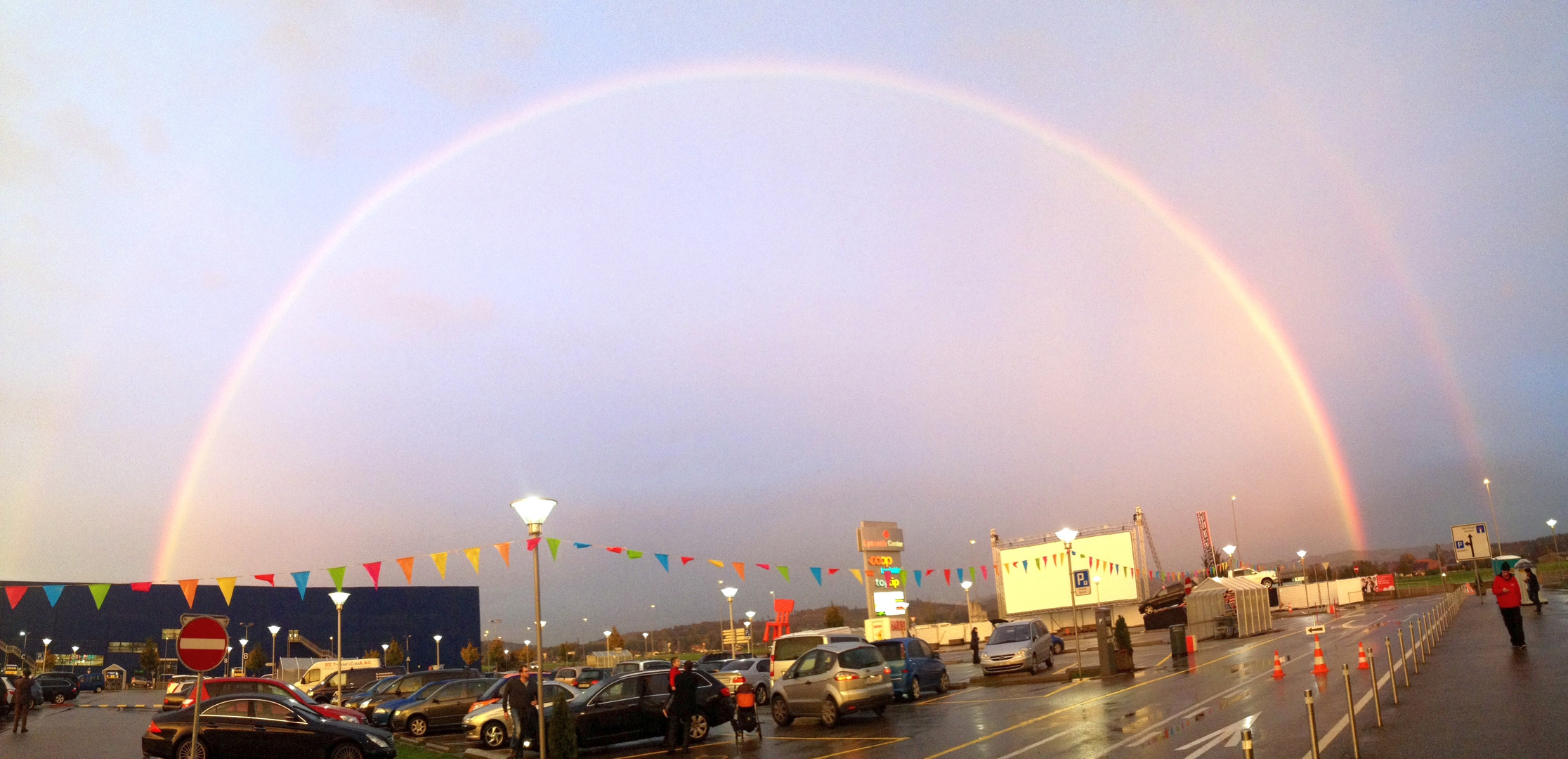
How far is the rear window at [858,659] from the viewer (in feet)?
67.9

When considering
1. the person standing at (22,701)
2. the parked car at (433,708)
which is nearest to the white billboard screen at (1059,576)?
the parked car at (433,708)

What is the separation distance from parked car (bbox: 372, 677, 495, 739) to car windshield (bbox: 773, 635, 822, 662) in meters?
7.61

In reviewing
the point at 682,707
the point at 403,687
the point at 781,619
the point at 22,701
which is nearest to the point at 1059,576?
the point at 781,619

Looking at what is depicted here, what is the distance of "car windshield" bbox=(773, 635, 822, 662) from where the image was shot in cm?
2644

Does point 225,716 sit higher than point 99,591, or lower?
lower

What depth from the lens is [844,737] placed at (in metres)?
18.6

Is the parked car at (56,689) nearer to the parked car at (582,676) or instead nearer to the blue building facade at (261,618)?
the parked car at (582,676)

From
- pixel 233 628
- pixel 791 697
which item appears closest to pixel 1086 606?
pixel 791 697

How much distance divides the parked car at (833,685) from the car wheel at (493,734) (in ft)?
19.8

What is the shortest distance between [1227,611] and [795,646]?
975 inches

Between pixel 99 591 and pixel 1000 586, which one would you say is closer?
pixel 99 591

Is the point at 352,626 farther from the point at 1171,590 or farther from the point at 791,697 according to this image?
the point at 791,697

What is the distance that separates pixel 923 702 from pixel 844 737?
6.69 metres

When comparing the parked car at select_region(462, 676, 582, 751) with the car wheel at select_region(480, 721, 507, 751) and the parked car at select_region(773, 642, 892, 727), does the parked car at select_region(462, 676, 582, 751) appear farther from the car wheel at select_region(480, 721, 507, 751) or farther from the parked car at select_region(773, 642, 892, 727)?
the parked car at select_region(773, 642, 892, 727)
